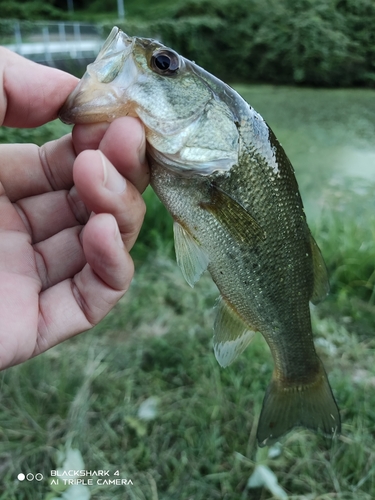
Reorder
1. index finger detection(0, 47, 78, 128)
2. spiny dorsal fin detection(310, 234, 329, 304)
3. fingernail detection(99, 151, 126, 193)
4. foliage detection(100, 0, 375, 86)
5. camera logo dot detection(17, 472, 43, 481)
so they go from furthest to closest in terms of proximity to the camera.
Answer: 1. foliage detection(100, 0, 375, 86)
2. camera logo dot detection(17, 472, 43, 481)
3. spiny dorsal fin detection(310, 234, 329, 304)
4. index finger detection(0, 47, 78, 128)
5. fingernail detection(99, 151, 126, 193)

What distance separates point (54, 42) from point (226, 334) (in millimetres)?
13566

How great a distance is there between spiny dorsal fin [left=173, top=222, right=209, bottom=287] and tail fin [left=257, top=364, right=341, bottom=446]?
1.84 feet

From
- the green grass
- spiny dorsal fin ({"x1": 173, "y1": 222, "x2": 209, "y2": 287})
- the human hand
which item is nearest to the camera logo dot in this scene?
the green grass

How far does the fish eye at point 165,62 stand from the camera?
1123 mm

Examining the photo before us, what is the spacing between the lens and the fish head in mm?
1082

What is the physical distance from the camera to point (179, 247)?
127 cm

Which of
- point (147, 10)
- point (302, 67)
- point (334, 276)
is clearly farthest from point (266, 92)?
point (147, 10)

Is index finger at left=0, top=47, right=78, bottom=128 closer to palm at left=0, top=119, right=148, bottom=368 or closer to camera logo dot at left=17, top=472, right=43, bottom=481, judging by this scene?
palm at left=0, top=119, right=148, bottom=368

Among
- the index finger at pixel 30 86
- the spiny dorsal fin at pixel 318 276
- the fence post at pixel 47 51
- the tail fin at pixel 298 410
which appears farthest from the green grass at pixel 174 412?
the fence post at pixel 47 51

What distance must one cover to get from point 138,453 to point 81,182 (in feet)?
4.87

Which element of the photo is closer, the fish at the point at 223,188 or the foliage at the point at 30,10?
the fish at the point at 223,188

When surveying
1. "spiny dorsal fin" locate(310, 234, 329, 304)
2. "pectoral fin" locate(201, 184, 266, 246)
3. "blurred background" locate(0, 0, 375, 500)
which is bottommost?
"blurred background" locate(0, 0, 375, 500)

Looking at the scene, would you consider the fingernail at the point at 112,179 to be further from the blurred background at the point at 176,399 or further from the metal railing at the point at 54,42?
the metal railing at the point at 54,42

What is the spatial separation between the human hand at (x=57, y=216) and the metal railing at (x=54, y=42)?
9493 mm
